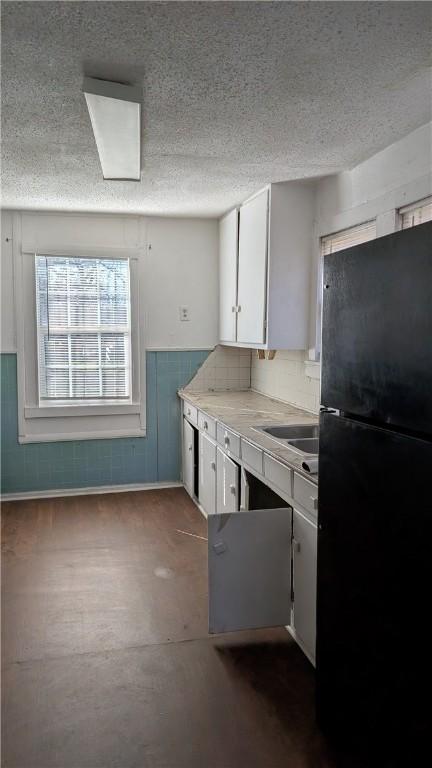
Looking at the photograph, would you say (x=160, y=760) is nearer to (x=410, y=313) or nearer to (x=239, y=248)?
(x=410, y=313)

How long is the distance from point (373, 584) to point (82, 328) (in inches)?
144

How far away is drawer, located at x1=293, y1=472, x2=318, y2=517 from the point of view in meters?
2.24

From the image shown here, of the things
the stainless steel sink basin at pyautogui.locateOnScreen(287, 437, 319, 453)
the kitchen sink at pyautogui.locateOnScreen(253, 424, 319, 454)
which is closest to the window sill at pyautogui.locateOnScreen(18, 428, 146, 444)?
the kitchen sink at pyautogui.locateOnScreen(253, 424, 319, 454)

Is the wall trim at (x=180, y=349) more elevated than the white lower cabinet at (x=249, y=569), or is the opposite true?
the wall trim at (x=180, y=349)

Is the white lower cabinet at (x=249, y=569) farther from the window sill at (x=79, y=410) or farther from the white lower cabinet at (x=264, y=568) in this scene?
the window sill at (x=79, y=410)

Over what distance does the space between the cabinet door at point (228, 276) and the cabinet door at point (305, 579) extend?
216 centimetres

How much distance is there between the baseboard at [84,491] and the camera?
4.65 metres

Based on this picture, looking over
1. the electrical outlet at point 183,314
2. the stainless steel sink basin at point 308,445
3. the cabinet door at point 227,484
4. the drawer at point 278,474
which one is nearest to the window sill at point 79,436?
the electrical outlet at point 183,314

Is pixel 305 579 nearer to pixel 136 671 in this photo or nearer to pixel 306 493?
pixel 306 493

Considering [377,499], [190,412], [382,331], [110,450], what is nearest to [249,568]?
[377,499]

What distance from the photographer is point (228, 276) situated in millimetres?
4496

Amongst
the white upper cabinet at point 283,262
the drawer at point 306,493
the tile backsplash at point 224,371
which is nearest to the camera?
the drawer at point 306,493

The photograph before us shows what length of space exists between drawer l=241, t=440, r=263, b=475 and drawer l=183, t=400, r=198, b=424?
1262mm

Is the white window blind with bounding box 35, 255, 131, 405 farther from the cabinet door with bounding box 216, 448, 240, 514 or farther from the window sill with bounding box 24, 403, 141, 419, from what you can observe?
the cabinet door with bounding box 216, 448, 240, 514
